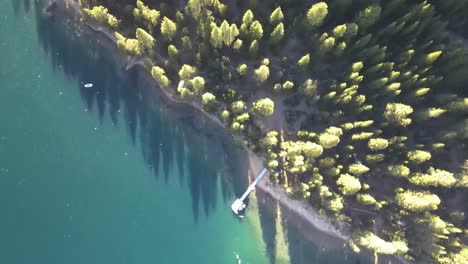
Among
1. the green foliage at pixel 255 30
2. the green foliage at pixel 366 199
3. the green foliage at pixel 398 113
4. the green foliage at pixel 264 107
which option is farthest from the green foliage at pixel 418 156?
the green foliage at pixel 255 30

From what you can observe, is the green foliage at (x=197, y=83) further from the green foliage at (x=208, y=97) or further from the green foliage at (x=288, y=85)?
the green foliage at (x=288, y=85)

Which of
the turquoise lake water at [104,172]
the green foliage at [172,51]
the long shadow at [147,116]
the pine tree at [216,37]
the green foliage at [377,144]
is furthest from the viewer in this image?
the long shadow at [147,116]

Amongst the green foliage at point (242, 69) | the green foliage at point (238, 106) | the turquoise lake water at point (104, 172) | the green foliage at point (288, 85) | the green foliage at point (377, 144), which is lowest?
the turquoise lake water at point (104, 172)

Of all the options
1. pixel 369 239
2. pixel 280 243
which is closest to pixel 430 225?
pixel 369 239

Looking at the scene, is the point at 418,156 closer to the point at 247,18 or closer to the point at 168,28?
the point at 247,18

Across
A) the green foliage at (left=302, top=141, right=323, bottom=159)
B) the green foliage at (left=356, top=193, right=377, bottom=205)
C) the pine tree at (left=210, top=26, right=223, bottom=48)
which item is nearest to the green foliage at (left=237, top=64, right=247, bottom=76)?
the pine tree at (left=210, top=26, right=223, bottom=48)

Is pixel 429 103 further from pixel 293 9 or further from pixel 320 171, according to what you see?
pixel 293 9

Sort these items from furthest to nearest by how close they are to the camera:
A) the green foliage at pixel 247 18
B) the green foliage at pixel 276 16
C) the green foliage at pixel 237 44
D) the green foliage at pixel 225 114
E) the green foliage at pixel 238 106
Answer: the green foliage at pixel 225 114 < the green foliage at pixel 238 106 < the green foliage at pixel 237 44 < the green foliage at pixel 247 18 < the green foliage at pixel 276 16
